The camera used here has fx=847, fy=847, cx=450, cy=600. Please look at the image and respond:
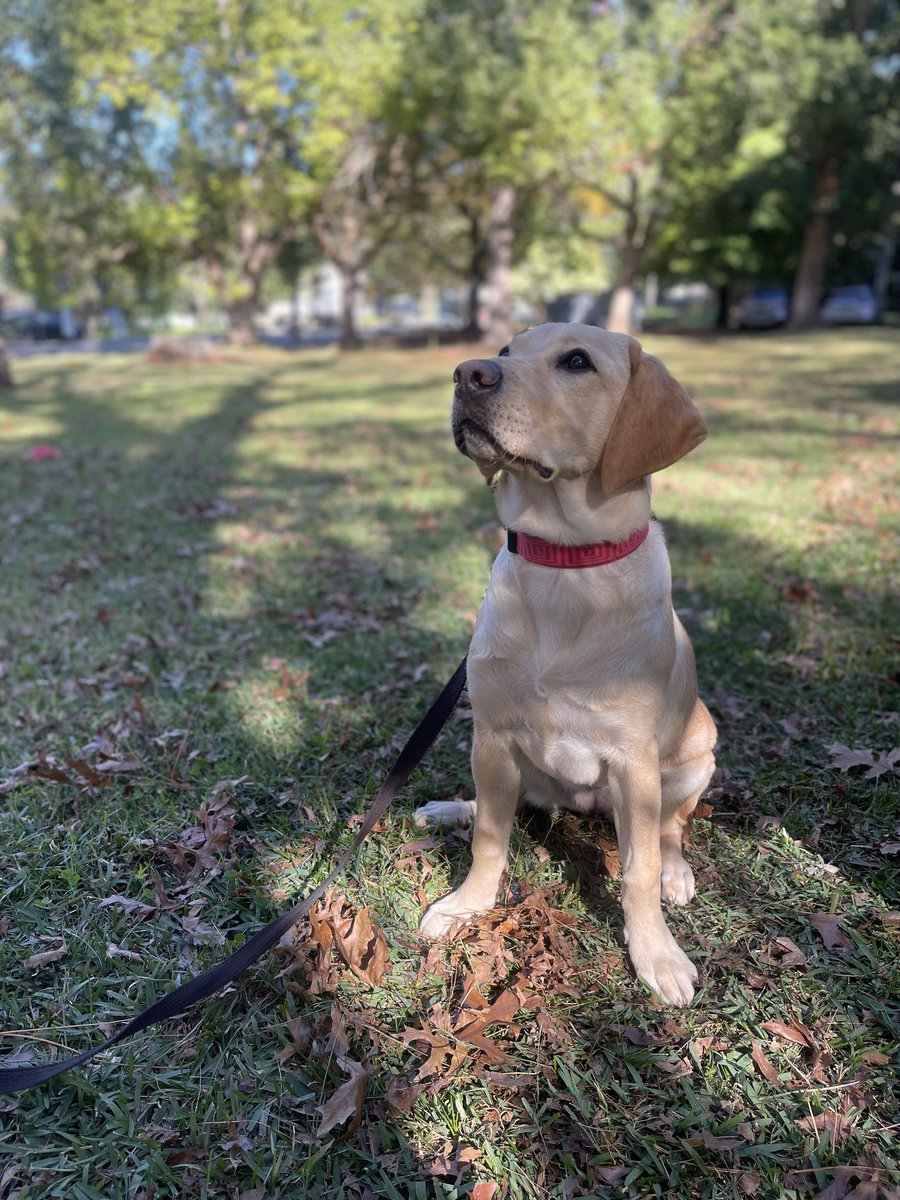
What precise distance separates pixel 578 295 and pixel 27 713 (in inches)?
1665

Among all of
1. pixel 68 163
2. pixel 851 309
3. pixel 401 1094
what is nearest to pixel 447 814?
pixel 401 1094

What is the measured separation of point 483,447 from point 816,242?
3142 cm

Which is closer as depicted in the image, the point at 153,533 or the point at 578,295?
the point at 153,533

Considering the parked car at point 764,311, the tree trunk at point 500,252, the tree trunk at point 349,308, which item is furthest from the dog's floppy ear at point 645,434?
the parked car at point 764,311

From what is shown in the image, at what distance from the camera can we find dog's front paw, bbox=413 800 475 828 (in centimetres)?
320

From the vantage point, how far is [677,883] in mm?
2836

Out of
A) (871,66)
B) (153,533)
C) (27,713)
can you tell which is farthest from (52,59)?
(27,713)

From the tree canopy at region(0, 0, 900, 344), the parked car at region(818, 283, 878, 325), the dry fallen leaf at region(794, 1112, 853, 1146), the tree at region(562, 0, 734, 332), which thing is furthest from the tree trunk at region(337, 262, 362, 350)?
the dry fallen leaf at region(794, 1112, 853, 1146)

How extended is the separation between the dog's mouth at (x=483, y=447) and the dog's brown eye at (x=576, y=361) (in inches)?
12.7

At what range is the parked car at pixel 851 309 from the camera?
32.7 metres

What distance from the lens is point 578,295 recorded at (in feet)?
139

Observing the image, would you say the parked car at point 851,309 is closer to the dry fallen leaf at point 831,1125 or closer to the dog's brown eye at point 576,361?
the dog's brown eye at point 576,361

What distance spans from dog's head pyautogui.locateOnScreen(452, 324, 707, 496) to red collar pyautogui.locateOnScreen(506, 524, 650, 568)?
0.59 feet

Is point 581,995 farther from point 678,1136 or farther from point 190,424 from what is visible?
point 190,424
